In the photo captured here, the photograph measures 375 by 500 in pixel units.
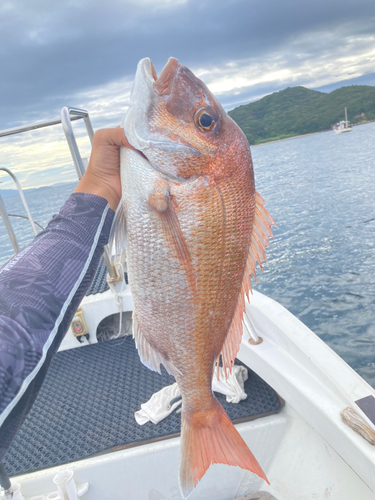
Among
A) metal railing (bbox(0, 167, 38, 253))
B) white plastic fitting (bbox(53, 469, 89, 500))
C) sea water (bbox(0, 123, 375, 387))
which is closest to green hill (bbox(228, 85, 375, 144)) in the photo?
sea water (bbox(0, 123, 375, 387))

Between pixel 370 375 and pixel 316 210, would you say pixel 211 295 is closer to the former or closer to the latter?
pixel 370 375

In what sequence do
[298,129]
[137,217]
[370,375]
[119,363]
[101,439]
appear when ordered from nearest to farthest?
[137,217] → [101,439] → [119,363] → [370,375] → [298,129]

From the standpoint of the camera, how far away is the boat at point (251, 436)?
177cm

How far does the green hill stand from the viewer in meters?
65.0

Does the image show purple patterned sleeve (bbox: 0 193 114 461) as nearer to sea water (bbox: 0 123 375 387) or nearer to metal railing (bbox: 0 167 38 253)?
metal railing (bbox: 0 167 38 253)

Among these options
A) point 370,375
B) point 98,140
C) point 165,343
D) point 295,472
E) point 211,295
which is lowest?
point 370,375

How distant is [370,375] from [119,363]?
3.93m

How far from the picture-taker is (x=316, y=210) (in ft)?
47.1

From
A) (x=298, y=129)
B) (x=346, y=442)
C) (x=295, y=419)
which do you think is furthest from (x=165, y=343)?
(x=298, y=129)

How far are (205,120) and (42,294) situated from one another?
72 cm

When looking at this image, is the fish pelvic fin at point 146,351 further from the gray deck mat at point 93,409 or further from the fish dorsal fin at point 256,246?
the gray deck mat at point 93,409

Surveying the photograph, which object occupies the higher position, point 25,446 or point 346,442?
point 346,442

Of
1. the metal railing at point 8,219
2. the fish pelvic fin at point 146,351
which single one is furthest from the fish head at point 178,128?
the metal railing at point 8,219

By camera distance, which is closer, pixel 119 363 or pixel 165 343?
pixel 165 343
